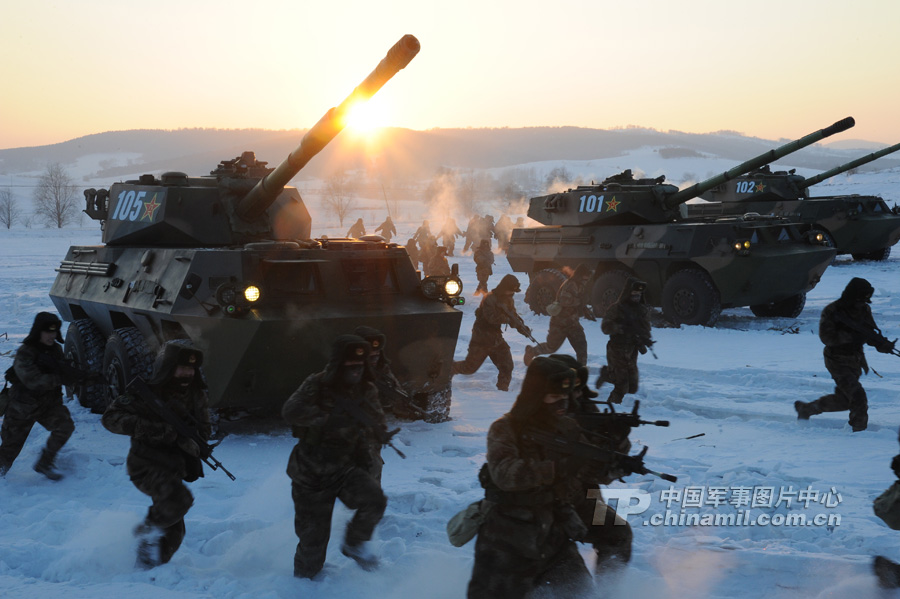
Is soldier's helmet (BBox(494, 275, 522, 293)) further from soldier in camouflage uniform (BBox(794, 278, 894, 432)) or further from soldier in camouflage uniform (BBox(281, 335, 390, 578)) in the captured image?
soldier in camouflage uniform (BBox(281, 335, 390, 578))

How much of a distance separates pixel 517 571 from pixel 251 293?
4.15 metres

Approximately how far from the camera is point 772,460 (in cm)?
701

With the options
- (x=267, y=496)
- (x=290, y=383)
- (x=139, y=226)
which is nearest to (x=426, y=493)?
(x=267, y=496)

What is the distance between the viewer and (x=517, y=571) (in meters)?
4.04

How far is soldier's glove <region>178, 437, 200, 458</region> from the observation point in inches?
206

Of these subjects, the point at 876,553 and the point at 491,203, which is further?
the point at 491,203

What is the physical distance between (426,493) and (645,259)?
9.35 metres

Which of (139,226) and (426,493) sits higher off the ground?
(139,226)

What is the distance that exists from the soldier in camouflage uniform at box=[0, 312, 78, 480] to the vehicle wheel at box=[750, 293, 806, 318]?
1218 centimetres

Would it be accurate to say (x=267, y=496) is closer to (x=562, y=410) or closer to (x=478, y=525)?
(x=478, y=525)

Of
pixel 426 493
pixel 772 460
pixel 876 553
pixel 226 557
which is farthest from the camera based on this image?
pixel 772 460

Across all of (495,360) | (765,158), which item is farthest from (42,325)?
(765,158)

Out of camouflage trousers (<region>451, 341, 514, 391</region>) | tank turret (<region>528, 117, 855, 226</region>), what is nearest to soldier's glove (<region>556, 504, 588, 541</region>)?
camouflage trousers (<region>451, 341, 514, 391</region>)

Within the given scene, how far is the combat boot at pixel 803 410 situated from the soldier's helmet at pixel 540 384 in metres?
5.11
